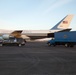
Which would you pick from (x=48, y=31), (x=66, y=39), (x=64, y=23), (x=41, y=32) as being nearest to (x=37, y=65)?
(x=66, y=39)

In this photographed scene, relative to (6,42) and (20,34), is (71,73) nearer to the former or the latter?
(6,42)

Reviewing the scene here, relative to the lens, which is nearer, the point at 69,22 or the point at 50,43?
the point at 50,43

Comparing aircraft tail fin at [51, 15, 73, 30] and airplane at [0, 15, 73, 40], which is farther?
aircraft tail fin at [51, 15, 73, 30]

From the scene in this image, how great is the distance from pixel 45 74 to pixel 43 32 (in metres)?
46.7

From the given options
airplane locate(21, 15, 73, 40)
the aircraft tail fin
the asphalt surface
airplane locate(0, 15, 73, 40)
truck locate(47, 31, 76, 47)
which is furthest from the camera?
the aircraft tail fin

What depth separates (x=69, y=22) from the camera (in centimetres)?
5672

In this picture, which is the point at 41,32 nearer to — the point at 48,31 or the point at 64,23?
the point at 48,31

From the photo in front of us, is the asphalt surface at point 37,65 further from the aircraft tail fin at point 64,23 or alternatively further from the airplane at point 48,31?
the aircraft tail fin at point 64,23

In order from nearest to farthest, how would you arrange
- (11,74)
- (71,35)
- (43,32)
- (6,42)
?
(11,74)
(71,35)
(6,42)
(43,32)

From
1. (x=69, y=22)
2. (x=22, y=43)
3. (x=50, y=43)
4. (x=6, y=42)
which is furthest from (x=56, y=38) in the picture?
(x=69, y=22)

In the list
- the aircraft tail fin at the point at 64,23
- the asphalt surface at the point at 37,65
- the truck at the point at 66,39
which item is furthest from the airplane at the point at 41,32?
the asphalt surface at the point at 37,65

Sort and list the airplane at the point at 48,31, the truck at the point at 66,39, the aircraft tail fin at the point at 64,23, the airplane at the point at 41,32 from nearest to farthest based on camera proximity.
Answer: the truck at the point at 66,39 → the airplane at the point at 41,32 → the airplane at the point at 48,31 → the aircraft tail fin at the point at 64,23

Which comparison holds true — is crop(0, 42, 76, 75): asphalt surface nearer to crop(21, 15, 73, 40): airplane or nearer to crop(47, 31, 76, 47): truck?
crop(47, 31, 76, 47): truck

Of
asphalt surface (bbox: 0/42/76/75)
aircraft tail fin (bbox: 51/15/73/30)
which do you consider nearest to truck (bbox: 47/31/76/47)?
asphalt surface (bbox: 0/42/76/75)
